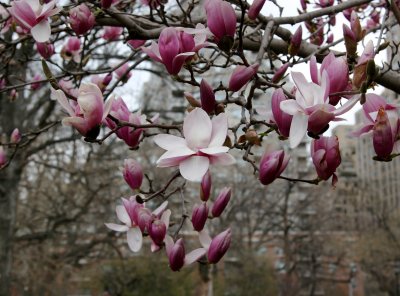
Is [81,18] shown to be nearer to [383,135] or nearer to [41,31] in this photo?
[41,31]

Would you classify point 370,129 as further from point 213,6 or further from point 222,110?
point 213,6

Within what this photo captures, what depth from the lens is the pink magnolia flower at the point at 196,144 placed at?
42.4 inches

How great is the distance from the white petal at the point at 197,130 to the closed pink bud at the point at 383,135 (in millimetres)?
387

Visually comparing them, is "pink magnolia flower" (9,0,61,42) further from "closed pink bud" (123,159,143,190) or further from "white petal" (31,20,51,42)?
"closed pink bud" (123,159,143,190)

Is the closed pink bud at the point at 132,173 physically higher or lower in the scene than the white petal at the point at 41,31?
lower

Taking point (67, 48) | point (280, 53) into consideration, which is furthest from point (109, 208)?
point (280, 53)

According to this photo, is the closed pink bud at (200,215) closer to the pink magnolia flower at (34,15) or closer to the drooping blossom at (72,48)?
the pink magnolia flower at (34,15)

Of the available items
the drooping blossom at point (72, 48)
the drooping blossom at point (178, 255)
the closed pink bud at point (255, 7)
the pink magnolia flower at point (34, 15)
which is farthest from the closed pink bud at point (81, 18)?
the drooping blossom at point (178, 255)

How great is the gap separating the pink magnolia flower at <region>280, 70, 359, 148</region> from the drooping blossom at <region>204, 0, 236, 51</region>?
0.27 metres

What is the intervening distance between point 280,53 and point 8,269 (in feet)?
19.8

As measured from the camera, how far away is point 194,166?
1.08m

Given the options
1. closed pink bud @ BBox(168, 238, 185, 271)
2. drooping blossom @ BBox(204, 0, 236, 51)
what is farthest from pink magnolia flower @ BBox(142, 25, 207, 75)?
closed pink bud @ BBox(168, 238, 185, 271)

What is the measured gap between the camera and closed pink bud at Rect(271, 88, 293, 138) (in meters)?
1.14

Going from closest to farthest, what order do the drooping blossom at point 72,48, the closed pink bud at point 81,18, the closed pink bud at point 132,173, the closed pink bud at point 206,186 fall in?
the closed pink bud at point 206,186 → the closed pink bud at point 132,173 → the closed pink bud at point 81,18 → the drooping blossom at point 72,48
